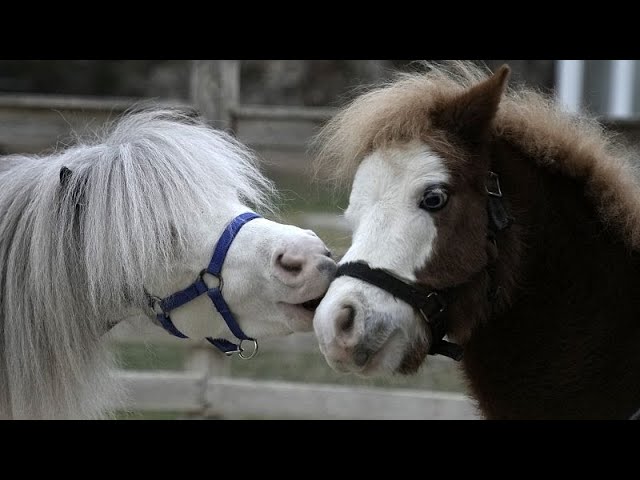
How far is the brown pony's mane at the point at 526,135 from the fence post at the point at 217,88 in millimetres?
2469

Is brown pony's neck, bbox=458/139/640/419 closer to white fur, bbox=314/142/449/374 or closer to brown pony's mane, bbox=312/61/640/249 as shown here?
brown pony's mane, bbox=312/61/640/249

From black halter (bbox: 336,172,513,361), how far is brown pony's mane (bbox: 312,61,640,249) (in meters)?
0.26

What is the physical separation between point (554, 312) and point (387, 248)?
700 mm

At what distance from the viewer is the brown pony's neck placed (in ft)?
8.80

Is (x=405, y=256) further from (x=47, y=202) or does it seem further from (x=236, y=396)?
(x=236, y=396)

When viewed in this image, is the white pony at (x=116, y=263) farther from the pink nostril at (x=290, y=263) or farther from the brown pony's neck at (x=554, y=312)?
the brown pony's neck at (x=554, y=312)

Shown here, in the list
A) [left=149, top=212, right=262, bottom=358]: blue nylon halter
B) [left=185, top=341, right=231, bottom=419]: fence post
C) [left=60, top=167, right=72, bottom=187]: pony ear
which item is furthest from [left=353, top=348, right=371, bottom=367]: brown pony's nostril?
[left=185, top=341, right=231, bottom=419]: fence post

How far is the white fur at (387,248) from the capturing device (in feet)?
8.16

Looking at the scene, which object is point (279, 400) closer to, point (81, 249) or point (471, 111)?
point (81, 249)

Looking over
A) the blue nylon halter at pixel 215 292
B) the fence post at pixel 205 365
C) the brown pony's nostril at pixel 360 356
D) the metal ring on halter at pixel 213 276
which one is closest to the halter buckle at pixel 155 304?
the blue nylon halter at pixel 215 292

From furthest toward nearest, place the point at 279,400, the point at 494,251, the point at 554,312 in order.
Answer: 1. the point at 279,400
2. the point at 554,312
3. the point at 494,251

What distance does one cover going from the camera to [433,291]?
2.56 m

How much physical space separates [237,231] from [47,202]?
0.70m

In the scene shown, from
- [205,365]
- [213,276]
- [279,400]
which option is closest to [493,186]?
[213,276]
